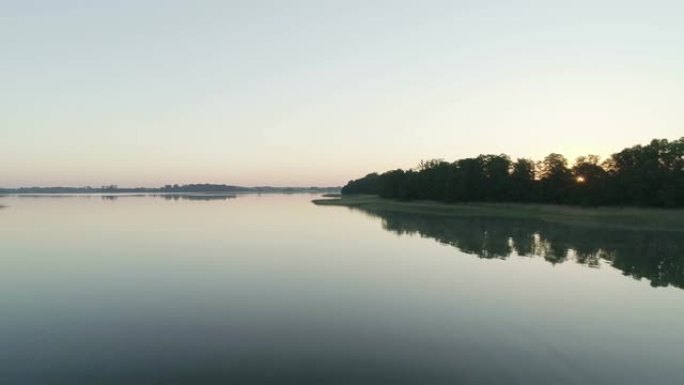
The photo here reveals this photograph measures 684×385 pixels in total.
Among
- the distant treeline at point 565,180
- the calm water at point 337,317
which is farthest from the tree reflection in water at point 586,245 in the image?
the distant treeline at point 565,180

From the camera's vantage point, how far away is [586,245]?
34438 mm

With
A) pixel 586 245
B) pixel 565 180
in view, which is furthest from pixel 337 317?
pixel 565 180

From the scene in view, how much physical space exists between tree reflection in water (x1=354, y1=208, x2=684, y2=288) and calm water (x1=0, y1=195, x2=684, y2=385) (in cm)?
32

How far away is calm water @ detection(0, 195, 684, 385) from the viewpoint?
988 cm

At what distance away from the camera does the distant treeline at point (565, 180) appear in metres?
65.8

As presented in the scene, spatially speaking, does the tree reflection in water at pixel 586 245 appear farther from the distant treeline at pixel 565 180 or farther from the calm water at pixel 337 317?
the distant treeline at pixel 565 180

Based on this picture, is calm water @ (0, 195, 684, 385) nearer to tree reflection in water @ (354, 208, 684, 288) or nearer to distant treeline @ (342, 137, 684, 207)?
tree reflection in water @ (354, 208, 684, 288)

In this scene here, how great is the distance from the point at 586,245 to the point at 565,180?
56968mm

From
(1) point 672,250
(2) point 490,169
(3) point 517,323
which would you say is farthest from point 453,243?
(2) point 490,169

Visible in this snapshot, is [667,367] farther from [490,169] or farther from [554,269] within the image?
[490,169]

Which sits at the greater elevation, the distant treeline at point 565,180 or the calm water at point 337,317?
the distant treeline at point 565,180

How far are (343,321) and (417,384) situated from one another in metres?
4.85

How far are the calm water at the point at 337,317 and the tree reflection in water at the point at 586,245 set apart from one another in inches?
12.8

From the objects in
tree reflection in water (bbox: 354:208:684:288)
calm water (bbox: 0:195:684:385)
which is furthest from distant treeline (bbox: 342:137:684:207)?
calm water (bbox: 0:195:684:385)
